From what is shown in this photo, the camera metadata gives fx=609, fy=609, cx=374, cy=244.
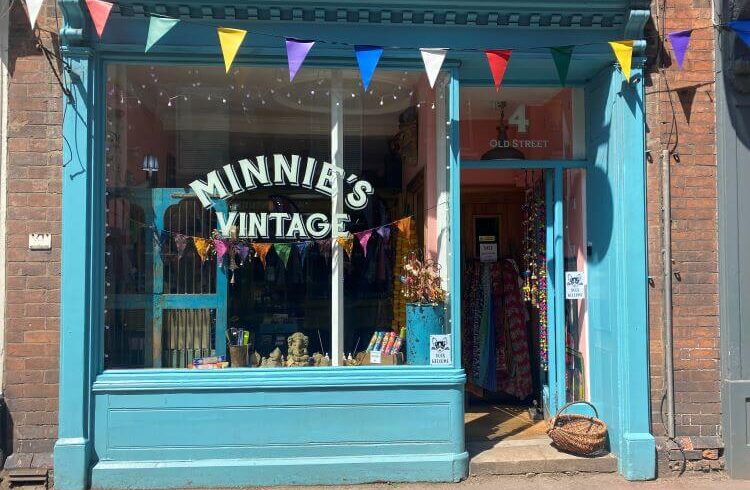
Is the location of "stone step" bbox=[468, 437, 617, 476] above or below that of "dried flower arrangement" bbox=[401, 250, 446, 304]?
below

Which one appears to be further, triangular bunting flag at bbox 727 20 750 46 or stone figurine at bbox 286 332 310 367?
stone figurine at bbox 286 332 310 367

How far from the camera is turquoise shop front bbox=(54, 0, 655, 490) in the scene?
4.53 meters

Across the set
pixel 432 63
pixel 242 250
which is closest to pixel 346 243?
pixel 242 250

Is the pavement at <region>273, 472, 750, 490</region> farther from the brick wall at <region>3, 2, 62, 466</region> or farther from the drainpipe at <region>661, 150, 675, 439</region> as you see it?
the brick wall at <region>3, 2, 62, 466</region>

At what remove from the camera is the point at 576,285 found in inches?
211

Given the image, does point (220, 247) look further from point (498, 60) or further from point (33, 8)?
point (498, 60)

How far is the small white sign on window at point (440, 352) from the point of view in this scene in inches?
189

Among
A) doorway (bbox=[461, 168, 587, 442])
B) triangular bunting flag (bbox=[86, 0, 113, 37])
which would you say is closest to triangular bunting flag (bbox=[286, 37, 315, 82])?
triangular bunting flag (bbox=[86, 0, 113, 37])

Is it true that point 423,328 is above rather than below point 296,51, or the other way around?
below

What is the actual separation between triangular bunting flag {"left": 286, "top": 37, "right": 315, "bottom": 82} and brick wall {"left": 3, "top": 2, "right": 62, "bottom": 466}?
5.86ft

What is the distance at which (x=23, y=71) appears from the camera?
4.57m

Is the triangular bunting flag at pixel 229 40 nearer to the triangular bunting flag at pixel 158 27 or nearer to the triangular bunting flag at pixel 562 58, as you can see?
the triangular bunting flag at pixel 158 27

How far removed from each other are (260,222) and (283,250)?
0.96 feet

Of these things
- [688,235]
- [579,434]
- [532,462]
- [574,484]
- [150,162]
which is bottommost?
[574,484]
